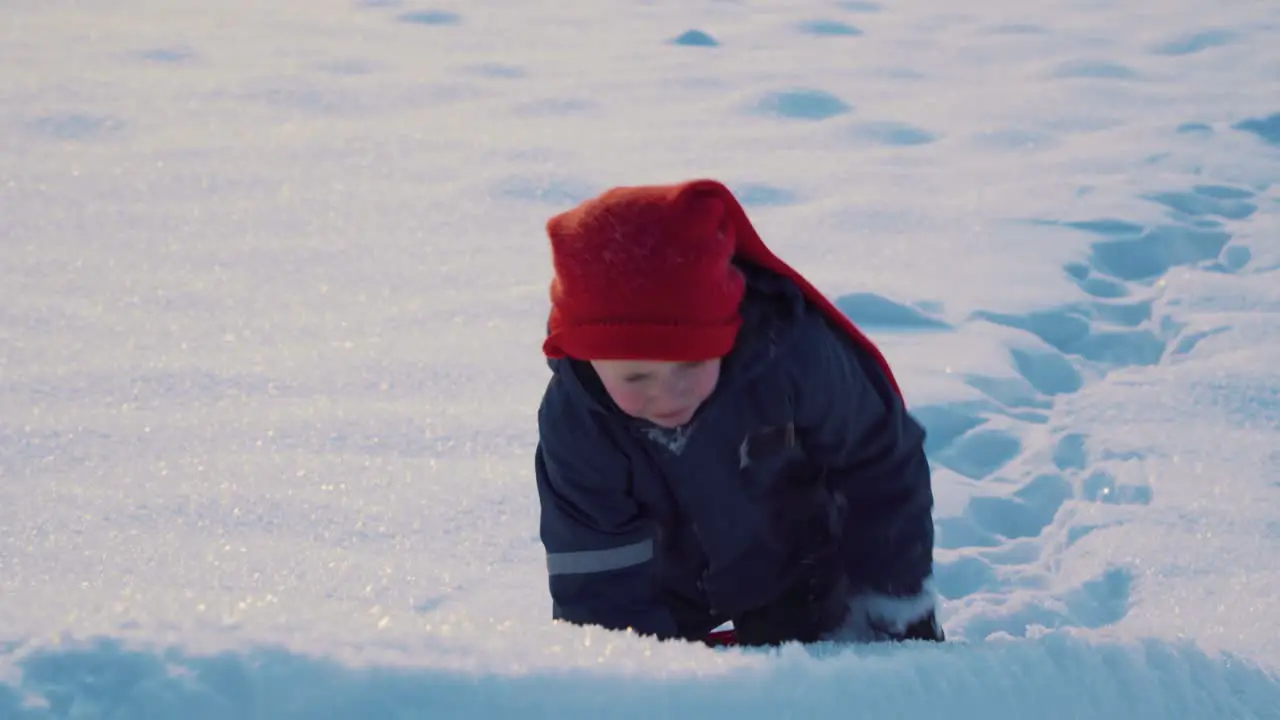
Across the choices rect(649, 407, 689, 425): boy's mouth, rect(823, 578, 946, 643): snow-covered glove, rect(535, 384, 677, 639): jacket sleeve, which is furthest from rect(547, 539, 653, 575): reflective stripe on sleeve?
rect(823, 578, 946, 643): snow-covered glove

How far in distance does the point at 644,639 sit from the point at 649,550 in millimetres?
500

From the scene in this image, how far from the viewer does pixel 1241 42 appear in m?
5.50

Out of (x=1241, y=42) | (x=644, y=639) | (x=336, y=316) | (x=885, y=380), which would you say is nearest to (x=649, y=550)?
(x=885, y=380)

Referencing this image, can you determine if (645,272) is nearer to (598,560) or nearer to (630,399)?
(630,399)

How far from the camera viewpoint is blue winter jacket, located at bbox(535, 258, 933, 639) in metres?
1.46

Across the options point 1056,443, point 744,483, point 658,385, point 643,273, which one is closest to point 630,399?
point 658,385

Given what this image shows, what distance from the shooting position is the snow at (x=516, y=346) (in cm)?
97

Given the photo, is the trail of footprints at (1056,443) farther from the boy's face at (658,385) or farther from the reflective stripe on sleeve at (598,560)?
the boy's face at (658,385)

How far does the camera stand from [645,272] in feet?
4.20

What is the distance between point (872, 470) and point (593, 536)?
1.19 ft

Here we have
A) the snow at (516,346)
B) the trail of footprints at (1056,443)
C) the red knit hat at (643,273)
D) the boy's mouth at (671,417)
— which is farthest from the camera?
the trail of footprints at (1056,443)

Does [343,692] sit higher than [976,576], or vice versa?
[343,692]

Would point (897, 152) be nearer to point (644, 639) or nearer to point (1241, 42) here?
point (1241, 42)

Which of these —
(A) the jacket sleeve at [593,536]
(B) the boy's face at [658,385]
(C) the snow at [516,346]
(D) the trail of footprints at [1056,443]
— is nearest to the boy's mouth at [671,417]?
(B) the boy's face at [658,385]
